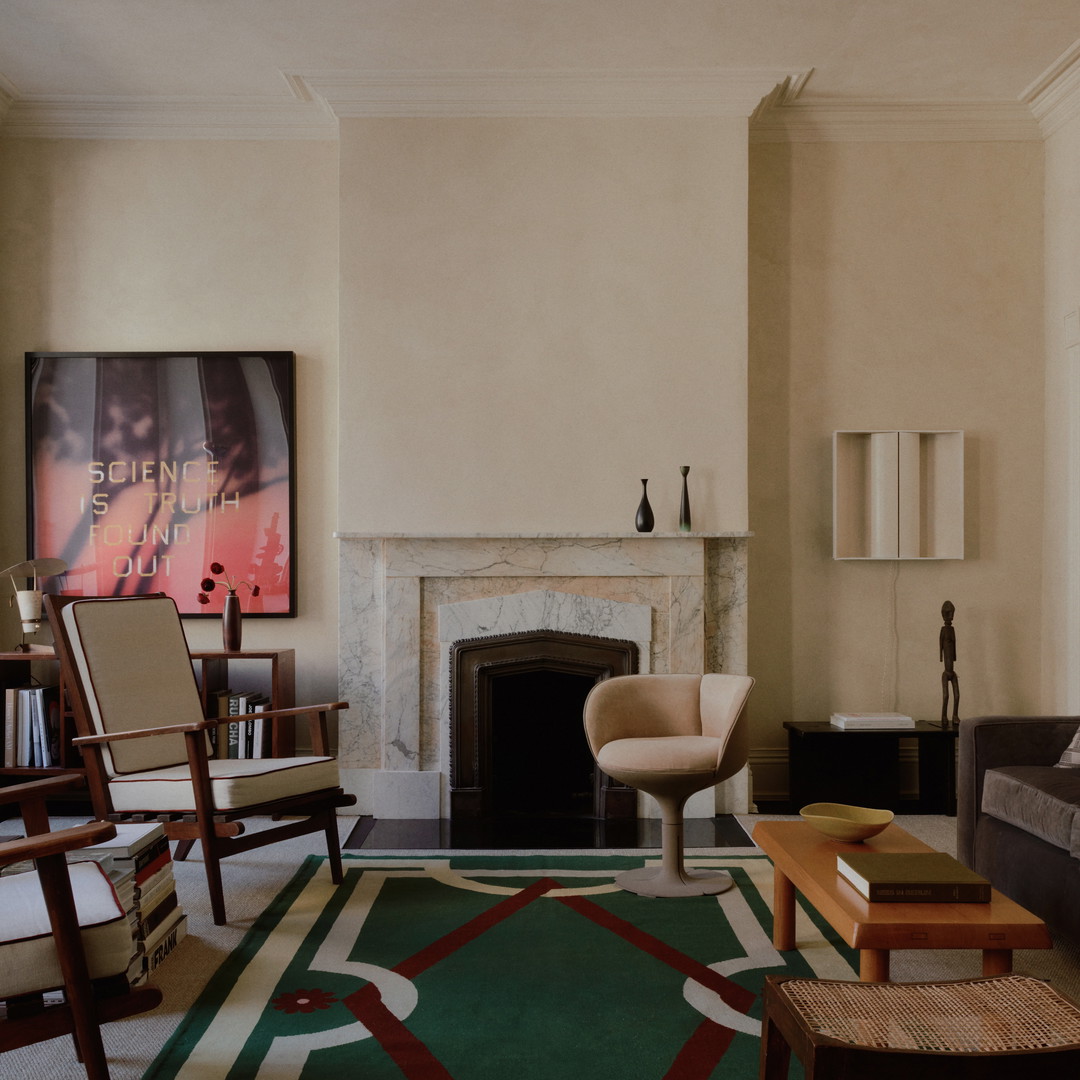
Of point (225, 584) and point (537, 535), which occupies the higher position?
point (537, 535)

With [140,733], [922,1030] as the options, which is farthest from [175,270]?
[922,1030]

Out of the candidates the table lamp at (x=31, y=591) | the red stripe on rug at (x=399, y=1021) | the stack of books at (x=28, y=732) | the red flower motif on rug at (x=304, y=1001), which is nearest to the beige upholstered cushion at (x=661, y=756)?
the red stripe on rug at (x=399, y=1021)

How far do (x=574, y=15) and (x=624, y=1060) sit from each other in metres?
3.69

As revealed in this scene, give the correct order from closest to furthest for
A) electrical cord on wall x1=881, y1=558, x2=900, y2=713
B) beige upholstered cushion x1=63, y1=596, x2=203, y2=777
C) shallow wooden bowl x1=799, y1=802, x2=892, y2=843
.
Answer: shallow wooden bowl x1=799, y1=802, x2=892, y2=843 → beige upholstered cushion x1=63, y1=596, x2=203, y2=777 → electrical cord on wall x1=881, y1=558, x2=900, y2=713

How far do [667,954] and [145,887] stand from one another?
144cm

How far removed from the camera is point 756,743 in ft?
15.2

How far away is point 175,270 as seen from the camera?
466 centimetres

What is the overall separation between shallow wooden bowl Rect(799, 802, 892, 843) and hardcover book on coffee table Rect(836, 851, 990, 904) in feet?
0.98

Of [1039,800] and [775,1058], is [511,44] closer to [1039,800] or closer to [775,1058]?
[1039,800]

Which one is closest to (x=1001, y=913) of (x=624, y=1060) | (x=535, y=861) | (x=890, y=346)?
(x=624, y=1060)

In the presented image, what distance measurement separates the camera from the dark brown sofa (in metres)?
2.54

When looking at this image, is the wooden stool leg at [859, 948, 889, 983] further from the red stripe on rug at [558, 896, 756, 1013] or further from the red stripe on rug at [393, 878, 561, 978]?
the red stripe on rug at [393, 878, 561, 978]

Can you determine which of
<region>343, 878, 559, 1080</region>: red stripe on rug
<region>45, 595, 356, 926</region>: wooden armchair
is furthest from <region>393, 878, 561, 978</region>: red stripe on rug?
<region>45, 595, 356, 926</region>: wooden armchair

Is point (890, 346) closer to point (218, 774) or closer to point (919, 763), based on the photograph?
point (919, 763)
